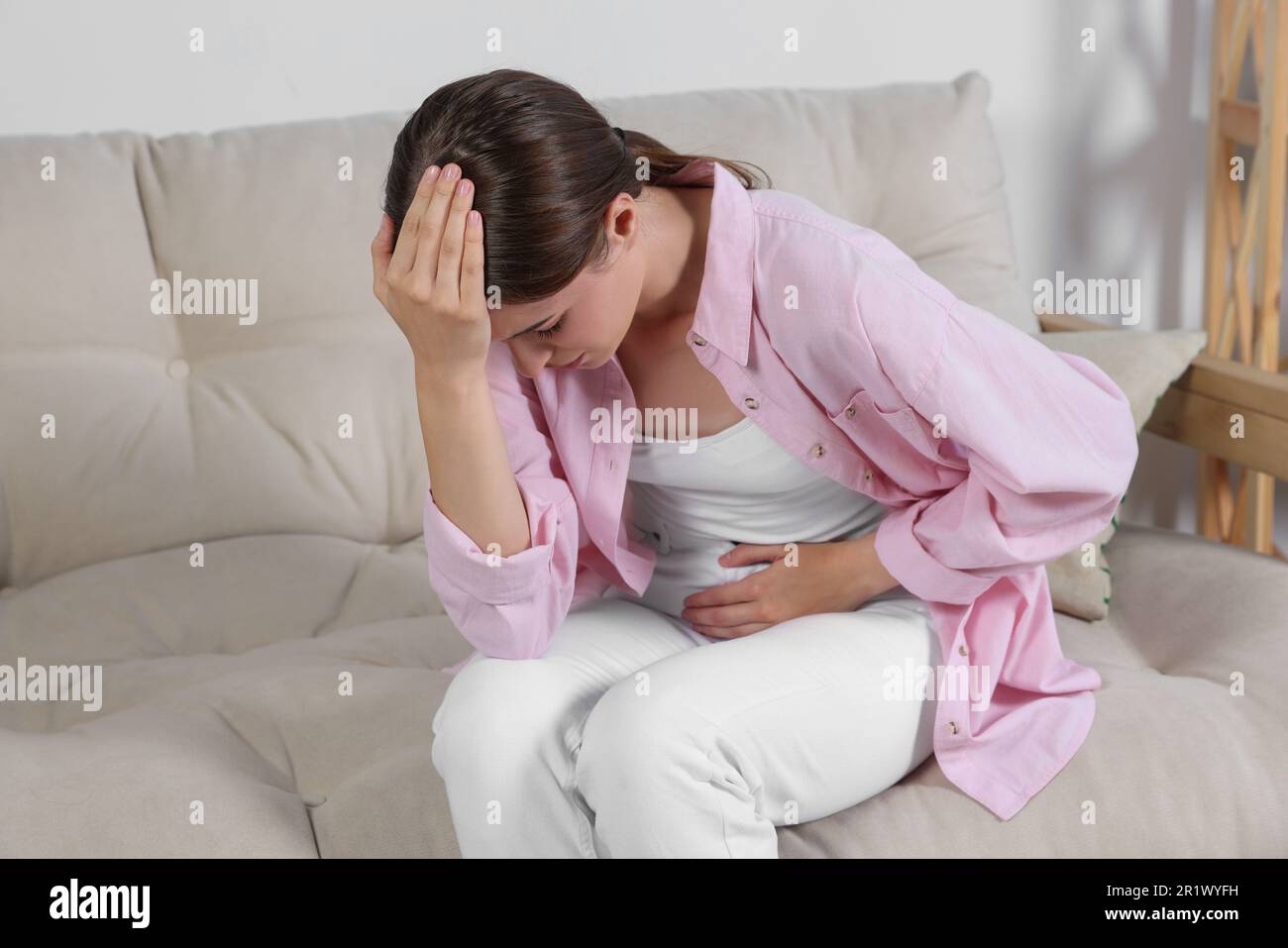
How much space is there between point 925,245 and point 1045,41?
0.54 metres

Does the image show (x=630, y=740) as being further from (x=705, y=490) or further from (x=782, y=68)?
(x=782, y=68)

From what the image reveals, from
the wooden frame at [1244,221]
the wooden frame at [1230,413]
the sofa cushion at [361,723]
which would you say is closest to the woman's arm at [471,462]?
the sofa cushion at [361,723]

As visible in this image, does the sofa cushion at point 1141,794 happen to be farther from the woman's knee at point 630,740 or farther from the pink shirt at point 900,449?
the woman's knee at point 630,740

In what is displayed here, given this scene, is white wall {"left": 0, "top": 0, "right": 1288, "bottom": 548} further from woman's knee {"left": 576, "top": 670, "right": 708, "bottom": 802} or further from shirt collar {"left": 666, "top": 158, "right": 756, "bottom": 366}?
woman's knee {"left": 576, "top": 670, "right": 708, "bottom": 802}

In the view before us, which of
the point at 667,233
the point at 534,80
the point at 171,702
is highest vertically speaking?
the point at 534,80

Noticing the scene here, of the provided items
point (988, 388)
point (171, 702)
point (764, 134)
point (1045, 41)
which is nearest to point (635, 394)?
point (988, 388)

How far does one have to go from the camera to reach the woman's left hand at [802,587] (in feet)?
3.35

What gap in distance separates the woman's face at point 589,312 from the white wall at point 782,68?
3.10 ft

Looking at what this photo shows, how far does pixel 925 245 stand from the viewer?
1.57 m

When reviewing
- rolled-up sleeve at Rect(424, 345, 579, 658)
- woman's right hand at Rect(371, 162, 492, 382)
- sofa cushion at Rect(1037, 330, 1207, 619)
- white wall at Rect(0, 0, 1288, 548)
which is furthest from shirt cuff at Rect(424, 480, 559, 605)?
white wall at Rect(0, 0, 1288, 548)

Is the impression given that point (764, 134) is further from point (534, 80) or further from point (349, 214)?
point (534, 80)

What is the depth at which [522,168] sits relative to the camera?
818mm

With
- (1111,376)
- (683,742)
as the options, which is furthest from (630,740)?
(1111,376)

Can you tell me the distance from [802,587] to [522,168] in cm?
41
